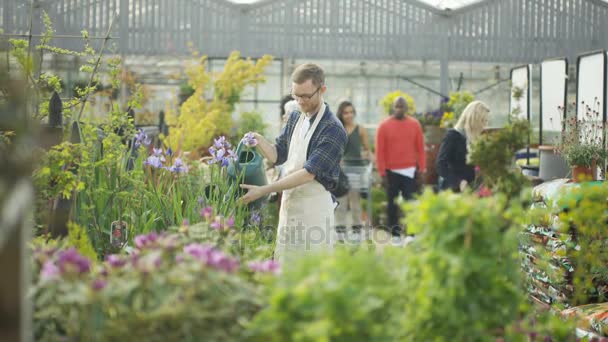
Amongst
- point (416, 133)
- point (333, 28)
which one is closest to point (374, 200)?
point (416, 133)

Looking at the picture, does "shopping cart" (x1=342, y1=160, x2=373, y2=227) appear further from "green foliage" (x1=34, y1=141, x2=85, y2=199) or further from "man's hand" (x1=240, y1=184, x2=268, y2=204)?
"green foliage" (x1=34, y1=141, x2=85, y2=199)

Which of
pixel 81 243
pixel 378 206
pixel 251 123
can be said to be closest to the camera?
pixel 81 243

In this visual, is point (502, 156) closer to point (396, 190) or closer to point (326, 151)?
point (326, 151)

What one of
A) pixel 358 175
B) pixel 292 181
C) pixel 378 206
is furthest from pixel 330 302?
pixel 378 206

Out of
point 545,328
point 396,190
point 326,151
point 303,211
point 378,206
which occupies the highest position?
point 326,151

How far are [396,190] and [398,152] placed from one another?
40 centimetres

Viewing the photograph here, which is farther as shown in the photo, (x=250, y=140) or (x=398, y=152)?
(x=398, y=152)

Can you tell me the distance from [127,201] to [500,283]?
80.6 inches

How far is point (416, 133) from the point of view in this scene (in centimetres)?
765

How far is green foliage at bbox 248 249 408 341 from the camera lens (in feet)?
4.71

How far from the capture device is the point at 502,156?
204 cm

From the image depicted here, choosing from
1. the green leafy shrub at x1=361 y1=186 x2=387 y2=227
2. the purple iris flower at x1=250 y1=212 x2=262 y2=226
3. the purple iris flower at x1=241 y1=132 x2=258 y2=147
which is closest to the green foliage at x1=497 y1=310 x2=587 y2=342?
the purple iris flower at x1=241 y1=132 x2=258 y2=147

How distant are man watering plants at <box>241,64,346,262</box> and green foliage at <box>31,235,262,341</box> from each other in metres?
1.71

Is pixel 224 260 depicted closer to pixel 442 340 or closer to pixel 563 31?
pixel 442 340
